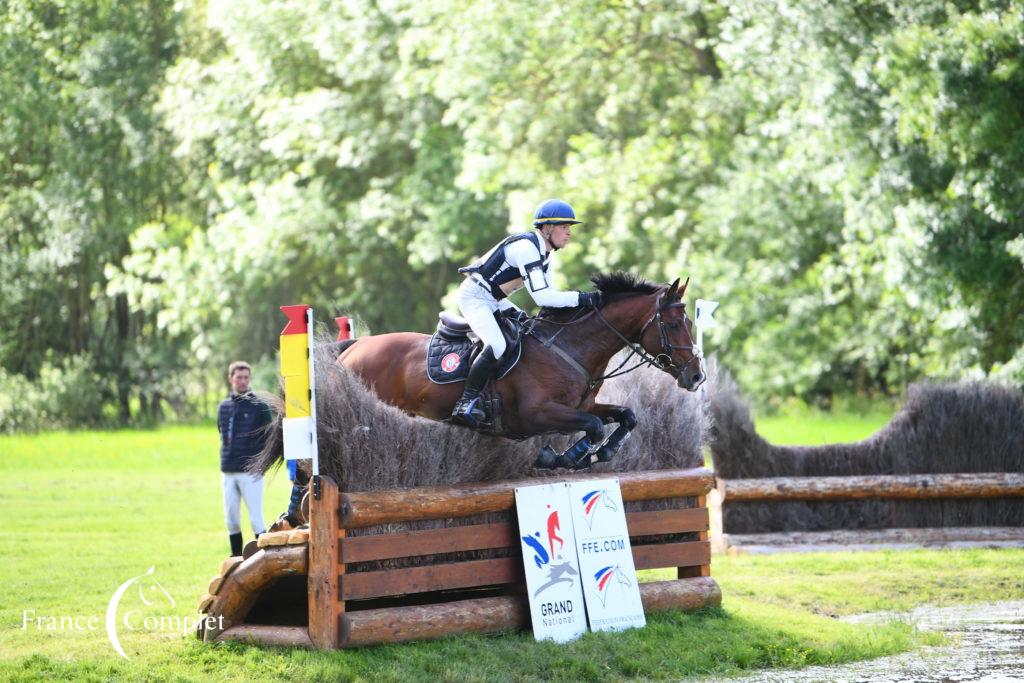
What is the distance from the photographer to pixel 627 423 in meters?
8.71

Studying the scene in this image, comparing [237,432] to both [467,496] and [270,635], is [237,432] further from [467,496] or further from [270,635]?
[270,635]

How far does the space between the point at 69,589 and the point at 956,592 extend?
23.3 ft

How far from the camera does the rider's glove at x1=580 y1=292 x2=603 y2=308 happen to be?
888 cm

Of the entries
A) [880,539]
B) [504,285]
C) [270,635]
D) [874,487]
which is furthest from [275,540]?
[880,539]

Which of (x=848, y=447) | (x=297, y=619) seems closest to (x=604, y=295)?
(x=297, y=619)

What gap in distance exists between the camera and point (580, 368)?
345 inches

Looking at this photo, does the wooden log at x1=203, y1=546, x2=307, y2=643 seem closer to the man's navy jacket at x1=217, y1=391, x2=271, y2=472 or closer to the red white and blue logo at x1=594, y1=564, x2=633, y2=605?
the red white and blue logo at x1=594, y1=564, x2=633, y2=605

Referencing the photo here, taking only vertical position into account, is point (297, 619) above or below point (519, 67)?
below

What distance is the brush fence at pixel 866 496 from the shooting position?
1283cm

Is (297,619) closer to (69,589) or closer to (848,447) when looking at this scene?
(69,589)

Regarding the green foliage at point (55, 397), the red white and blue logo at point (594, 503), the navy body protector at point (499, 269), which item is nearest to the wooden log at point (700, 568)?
the red white and blue logo at point (594, 503)

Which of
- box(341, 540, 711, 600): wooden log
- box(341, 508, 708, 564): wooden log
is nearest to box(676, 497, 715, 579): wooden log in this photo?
box(341, 508, 708, 564): wooden log

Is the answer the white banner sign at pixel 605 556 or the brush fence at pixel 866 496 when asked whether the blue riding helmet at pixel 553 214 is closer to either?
the white banner sign at pixel 605 556

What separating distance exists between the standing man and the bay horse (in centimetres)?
185
